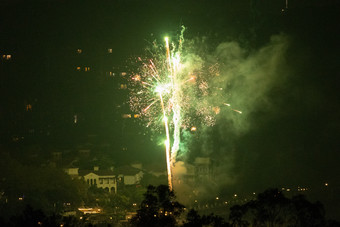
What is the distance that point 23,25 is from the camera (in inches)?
668

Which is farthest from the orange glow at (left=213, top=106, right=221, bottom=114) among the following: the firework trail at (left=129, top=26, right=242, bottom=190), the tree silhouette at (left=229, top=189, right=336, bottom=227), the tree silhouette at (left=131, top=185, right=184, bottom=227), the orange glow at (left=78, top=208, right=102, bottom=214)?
the tree silhouette at (left=131, top=185, right=184, bottom=227)

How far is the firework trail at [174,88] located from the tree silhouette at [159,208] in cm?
429

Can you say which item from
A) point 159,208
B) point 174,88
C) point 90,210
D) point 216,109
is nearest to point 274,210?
point 159,208

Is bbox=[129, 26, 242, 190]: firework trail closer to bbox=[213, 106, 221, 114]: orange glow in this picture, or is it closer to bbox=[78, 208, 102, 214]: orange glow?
bbox=[213, 106, 221, 114]: orange glow

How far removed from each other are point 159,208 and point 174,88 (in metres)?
5.09

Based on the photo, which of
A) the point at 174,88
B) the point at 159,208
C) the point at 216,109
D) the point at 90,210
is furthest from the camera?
the point at 216,109

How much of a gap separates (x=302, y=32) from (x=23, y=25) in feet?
33.7

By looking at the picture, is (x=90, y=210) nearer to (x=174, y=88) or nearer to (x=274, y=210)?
(x=174, y=88)

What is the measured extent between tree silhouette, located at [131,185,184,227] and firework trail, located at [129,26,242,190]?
429 centimetres

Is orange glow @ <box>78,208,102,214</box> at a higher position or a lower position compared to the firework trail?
lower

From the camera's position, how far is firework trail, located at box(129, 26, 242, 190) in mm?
9703

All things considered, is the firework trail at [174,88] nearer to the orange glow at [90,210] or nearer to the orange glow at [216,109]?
the orange glow at [216,109]

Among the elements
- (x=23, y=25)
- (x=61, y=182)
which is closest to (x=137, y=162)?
(x=61, y=182)

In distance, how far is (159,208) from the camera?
4.99 meters
